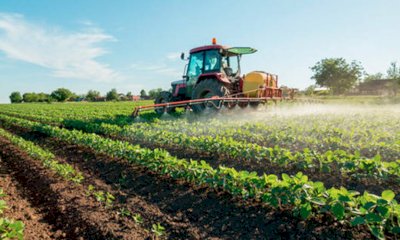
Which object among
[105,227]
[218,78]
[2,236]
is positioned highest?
[218,78]

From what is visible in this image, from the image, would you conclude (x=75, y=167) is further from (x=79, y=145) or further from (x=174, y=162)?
(x=174, y=162)

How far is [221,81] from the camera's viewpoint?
9.39 metres

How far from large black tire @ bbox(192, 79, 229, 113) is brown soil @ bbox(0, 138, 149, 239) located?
522cm

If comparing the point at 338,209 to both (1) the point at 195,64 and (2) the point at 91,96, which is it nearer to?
(1) the point at 195,64

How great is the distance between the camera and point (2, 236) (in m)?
2.41

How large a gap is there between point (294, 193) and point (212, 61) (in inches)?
301

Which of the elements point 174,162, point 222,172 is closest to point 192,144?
point 174,162

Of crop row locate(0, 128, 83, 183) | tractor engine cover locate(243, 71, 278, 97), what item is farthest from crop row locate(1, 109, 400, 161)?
crop row locate(0, 128, 83, 183)

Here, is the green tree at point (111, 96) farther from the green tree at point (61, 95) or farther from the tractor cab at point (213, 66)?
the tractor cab at point (213, 66)

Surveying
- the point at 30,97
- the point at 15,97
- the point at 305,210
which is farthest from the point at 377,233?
the point at 15,97

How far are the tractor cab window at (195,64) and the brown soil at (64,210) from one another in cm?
624

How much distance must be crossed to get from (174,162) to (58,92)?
91.2 m

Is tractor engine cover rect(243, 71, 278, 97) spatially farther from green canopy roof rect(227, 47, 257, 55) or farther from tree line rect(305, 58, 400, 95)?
tree line rect(305, 58, 400, 95)

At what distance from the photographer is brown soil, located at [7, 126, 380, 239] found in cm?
279
